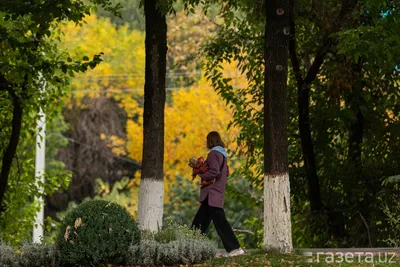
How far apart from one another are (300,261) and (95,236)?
264cm

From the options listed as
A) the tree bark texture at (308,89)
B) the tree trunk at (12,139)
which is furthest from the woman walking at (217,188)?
the tree trunk at (12,139)

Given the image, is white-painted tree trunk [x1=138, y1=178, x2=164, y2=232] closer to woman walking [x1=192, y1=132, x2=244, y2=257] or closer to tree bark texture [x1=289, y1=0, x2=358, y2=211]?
woman walking [x1=192, y1=132, x2=244, y2=257]

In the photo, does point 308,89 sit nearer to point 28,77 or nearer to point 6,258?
point 28,77

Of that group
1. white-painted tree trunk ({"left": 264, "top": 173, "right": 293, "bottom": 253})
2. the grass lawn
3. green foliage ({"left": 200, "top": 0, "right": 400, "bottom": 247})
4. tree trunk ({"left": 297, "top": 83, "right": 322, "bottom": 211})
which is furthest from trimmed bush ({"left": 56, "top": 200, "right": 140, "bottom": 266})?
tree trunk ({"left": 297, "top": 83, "right": 322, "bottom": 211})

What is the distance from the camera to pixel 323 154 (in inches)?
816

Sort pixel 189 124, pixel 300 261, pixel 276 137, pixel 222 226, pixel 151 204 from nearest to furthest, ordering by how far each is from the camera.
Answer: pixel 300 261 → pixel 276 137 → pixel 222 226 → pixel 151 204 → pixel 189 124

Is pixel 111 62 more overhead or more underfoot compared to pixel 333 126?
more overhead

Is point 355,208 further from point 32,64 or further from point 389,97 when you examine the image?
point 32,64

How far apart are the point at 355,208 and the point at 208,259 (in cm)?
777

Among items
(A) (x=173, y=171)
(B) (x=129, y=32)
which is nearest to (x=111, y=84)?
(B) (x=129, y=32)

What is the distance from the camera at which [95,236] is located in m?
12.6

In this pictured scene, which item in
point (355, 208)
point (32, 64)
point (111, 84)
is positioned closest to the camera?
point (32, 64)

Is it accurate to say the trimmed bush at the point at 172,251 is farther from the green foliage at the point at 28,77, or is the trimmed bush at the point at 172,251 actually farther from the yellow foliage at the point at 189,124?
the yellow foliage at the point at 189,124

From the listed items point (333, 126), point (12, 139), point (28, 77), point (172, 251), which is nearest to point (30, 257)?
point (172, 251)
